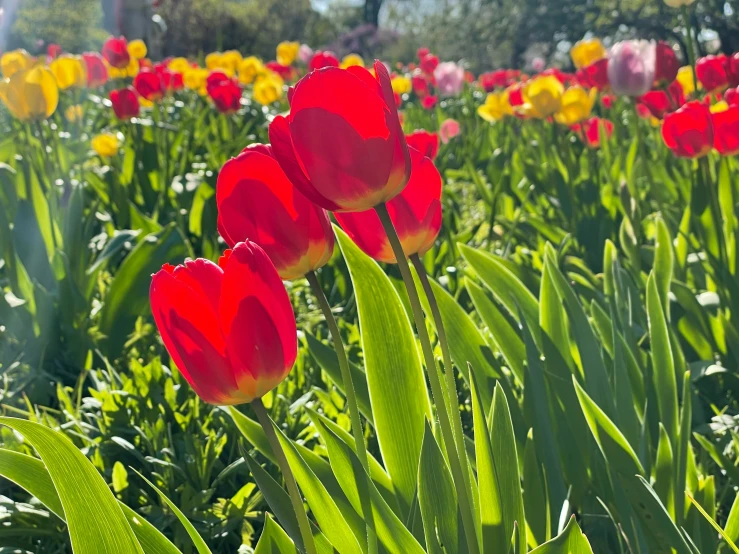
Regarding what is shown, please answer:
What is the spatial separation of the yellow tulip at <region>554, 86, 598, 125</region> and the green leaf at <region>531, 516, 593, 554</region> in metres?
2.22

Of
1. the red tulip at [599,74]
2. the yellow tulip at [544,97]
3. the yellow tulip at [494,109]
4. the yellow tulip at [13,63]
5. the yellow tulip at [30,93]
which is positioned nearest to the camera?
the yellow tulip at [30,93]

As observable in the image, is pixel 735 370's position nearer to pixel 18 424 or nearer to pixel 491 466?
pixel 491 466

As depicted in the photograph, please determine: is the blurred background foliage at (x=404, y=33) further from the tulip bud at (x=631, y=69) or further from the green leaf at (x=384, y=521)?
the green leaf at (x=384, y=521)

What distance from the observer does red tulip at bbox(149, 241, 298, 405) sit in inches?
23.7

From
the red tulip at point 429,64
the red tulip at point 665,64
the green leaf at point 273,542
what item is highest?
the red tulip at point 429,64

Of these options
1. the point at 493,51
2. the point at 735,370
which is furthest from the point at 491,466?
the point at 493,51

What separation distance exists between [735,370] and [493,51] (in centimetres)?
2310

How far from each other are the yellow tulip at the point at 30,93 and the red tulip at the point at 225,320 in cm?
211

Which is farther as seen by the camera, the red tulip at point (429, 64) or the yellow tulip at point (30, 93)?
the red tulip at point (429, 64)

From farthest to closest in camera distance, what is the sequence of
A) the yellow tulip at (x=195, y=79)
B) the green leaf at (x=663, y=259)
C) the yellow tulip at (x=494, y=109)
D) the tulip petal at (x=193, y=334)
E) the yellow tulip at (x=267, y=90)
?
the yellow tulip at (x=195, y=79) → the yellow tulip at (x=267, y=90) → the yellow tulip at (x=494, y=109) → the green leaf at (x=663, y=259) → the tulip petal at (x=193, y=334)

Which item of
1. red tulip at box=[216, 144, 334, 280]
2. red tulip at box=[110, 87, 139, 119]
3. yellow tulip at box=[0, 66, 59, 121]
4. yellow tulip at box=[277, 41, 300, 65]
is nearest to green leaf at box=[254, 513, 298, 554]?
red tulip at box=[216, 144, 334, 280]

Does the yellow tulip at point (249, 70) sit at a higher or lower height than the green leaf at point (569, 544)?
higher

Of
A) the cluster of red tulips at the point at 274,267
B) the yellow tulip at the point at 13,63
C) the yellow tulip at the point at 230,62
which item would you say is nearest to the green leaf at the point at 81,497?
the cluster of red tulips at the point at 274,267

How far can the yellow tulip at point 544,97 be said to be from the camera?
2736 millimetres
